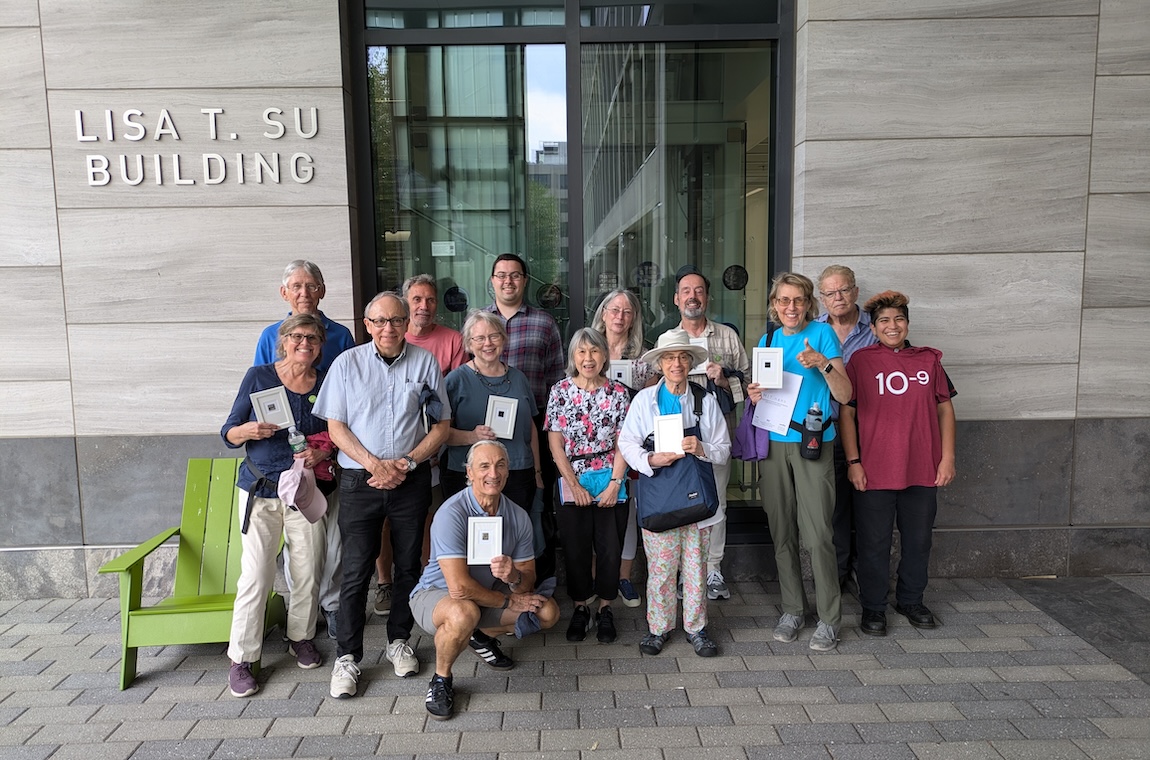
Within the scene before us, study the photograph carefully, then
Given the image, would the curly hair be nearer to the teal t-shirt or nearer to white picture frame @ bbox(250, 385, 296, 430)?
the teal t-shirt

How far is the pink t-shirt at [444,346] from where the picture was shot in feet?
15.6

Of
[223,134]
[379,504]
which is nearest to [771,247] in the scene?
[379,504]

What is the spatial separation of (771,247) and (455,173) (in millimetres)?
2427

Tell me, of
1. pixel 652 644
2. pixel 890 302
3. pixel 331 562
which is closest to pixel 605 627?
pixel 652 644

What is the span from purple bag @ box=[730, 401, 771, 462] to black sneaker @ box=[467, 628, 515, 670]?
1739 mm

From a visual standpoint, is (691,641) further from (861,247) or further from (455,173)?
(455,173)

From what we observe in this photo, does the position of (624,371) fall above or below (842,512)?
above

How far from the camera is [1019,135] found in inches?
204

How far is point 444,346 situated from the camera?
4789 mm

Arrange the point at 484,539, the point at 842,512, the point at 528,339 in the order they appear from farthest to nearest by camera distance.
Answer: the point at 528,339 < the point at 842,512 < the point at 484,539

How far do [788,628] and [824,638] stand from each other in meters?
0.21

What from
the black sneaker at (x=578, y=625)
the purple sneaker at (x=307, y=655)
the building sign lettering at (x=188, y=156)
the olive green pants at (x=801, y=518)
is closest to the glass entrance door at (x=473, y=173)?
the building sign lettering at (x=188, y=156)

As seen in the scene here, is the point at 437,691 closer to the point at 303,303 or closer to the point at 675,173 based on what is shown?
the point at 303,303

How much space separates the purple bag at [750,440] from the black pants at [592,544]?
0.78 meters
